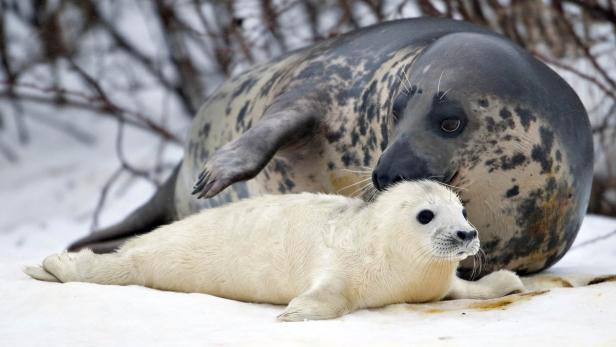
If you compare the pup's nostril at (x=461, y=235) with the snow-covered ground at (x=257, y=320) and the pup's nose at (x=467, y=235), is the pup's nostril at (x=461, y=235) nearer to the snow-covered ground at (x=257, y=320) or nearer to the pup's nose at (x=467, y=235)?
the pup's nose at (x=467, y=235)

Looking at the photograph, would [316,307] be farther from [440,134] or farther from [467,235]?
[440,134]

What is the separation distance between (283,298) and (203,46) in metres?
5.34

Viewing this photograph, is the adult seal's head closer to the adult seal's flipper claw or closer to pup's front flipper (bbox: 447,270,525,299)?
pup's front flipper (bbox: 447,270,525,299)

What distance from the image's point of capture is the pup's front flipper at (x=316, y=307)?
92.4 inches

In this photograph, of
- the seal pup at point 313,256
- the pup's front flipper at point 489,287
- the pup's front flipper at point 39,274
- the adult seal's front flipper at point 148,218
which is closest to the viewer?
the seal pup at point 313,256

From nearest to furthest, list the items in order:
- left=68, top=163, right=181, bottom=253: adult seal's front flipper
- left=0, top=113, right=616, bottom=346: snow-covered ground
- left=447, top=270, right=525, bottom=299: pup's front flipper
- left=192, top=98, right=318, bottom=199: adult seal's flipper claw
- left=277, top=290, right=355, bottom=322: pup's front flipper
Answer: left=0, top=113, right=616, bottom=346: snow-covered ground < left=277, top=290, right=355, bottom=322: pup's front flipper < left=447, top=270, right=525, bottom=299: pup's front flipper < left=192, top=98, right=318, bottom=199: adult seal's flipper claw < left=68, top=163, right=181, bottom=253: adult seal's front flipper

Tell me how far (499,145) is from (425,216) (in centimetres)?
56

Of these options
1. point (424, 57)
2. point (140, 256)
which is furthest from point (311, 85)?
point (140, 256)

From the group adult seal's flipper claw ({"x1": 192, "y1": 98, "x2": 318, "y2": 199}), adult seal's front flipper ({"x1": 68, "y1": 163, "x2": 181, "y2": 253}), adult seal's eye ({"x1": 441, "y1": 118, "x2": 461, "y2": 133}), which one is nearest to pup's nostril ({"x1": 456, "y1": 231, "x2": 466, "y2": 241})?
adult seal's eye ({"x1": 441, "y1": 118, "x2": 461, "y2": 133})

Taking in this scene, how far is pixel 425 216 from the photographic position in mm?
2514

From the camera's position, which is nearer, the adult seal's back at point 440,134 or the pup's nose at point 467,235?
the pup's nose at point 467,235

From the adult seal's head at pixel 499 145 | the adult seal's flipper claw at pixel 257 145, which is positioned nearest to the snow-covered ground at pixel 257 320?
the adult seal's head at pixel 499 145

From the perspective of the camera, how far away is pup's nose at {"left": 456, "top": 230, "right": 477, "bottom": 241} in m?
2.43

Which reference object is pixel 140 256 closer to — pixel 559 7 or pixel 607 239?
pixel 607 239
